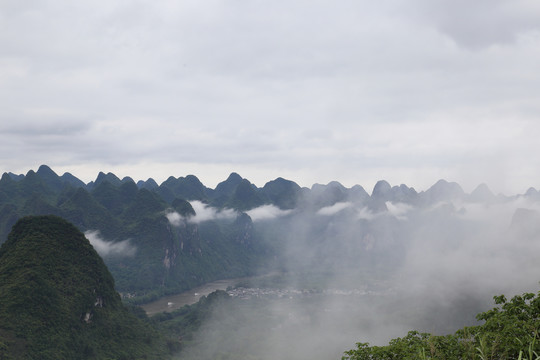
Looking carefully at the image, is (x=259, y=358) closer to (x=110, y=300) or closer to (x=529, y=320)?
(x=110, y=300)

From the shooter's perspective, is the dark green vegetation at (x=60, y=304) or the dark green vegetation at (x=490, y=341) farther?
the dark green vegetation at (x=60, y=304)

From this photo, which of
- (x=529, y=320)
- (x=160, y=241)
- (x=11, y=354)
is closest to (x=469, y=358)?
(x=529, y=320)

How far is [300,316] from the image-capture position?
10500 centimetres

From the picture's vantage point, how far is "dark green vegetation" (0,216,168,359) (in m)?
53.4

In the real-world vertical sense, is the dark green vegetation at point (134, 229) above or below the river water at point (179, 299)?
above

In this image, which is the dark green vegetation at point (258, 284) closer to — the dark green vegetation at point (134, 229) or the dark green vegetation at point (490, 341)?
the dark green vegetation at point (134, 229)

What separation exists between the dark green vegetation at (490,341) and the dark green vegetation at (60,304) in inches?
2146

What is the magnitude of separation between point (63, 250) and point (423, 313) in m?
103

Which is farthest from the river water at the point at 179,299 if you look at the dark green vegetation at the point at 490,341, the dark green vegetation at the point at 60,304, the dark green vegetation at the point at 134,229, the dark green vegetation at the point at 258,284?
the dark green vegetation at the point at 490,341

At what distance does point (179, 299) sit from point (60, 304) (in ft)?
285

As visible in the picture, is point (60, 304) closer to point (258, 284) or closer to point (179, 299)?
point (179, 299)

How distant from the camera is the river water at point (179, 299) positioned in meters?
125

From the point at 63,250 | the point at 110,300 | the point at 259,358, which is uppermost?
the point at 63,250

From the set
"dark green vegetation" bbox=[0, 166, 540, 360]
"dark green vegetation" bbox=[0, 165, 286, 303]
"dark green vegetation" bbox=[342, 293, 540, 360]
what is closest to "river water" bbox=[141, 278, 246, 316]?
"dark green vegetation" bbox=[0, 165, 286, 303]
